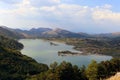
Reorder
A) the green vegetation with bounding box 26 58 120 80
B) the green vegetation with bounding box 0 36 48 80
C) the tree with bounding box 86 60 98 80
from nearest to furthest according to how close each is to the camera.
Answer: the tree with bounding box 86 60 98 80
the green vegetation with bounding box 26 58 120 80
the green vegetation with bounding box 0 36 48 80

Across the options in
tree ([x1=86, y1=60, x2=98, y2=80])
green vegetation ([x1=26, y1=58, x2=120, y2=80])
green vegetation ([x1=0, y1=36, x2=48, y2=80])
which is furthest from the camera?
green vegetation ([x1=0, y1=36, x2=48, y2=80])

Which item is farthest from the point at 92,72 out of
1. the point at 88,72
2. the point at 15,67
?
the point at 15,67

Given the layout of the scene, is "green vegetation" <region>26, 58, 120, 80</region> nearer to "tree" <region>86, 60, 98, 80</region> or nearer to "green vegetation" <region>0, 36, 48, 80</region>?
"tree" <region>86, 60, 98, 80</region>

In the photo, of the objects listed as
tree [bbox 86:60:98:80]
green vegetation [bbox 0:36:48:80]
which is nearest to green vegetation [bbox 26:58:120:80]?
tree [bbox 86:60:98:80]

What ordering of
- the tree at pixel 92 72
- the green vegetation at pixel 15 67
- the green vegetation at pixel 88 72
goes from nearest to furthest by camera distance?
the tree at pixel 92 72
the green vegetation at pixel 88 72
the green vegetation at pixel 15 67

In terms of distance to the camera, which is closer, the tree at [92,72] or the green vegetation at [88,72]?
the tree at [92,72]

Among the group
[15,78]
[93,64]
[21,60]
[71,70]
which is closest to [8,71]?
[15,78]

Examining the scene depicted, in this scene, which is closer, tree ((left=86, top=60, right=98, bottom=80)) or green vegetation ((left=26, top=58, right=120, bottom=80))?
tree ((left=86, top=60, right=98, bottom=80))

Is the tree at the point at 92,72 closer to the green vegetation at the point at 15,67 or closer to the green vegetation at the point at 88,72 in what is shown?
the green vegetation at the point at 88,72

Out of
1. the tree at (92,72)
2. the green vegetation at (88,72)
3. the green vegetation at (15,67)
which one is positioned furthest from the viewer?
the green vegetation at (15,67)

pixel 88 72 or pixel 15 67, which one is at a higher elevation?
pixel 15 67

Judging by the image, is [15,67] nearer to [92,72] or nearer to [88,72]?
[88,72]

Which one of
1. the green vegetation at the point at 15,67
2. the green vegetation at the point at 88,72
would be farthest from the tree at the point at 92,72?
the green vegetation at the point at 15,67
